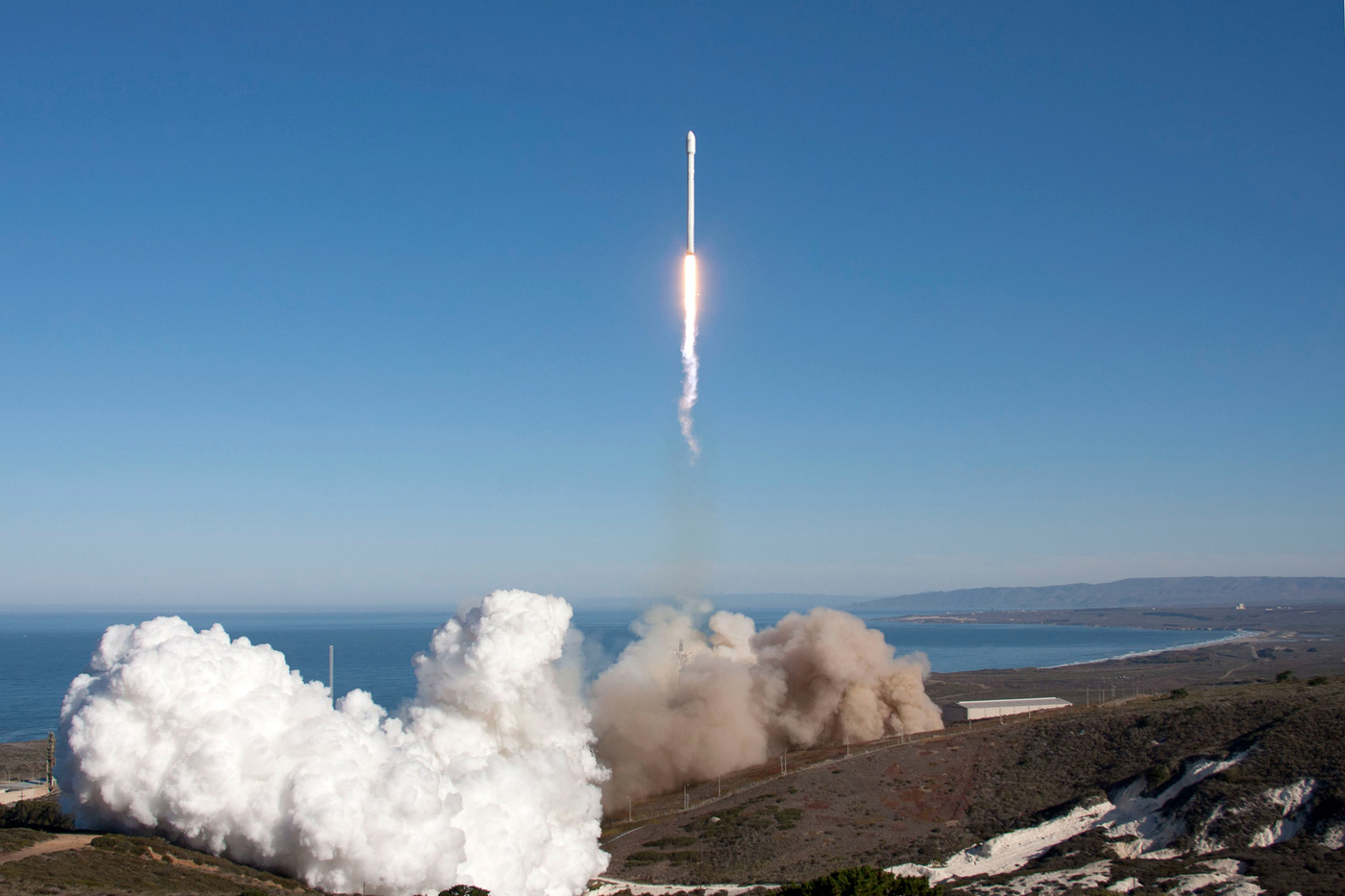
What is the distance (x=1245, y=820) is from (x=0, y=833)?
55897 millimetres

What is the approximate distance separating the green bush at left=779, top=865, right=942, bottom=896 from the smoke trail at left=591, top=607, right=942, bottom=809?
123 feet

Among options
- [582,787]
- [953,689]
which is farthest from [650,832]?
[953,689]

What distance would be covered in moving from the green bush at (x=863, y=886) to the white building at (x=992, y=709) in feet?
166

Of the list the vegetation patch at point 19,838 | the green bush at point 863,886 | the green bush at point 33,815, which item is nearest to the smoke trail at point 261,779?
the vegetation patch at point 19,838

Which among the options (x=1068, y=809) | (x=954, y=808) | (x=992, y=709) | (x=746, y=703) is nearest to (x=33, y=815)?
(x=746, y=703)

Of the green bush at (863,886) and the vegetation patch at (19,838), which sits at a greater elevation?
the green bush at (863,886)

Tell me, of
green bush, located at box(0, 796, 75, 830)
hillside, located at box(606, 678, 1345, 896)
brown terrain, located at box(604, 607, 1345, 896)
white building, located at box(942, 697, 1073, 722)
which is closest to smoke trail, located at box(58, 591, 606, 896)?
brown terrain, located at box(604, 607, 1345, 896)

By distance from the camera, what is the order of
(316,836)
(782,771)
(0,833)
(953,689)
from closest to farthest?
1. (316,836)
2. (0,833)
3. (782,771)
4. (953,689)

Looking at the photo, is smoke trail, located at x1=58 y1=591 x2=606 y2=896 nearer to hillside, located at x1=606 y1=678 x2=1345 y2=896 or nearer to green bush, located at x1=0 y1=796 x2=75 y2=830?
hillside, located at x1=606 y1=678 x2=1345 y2=896

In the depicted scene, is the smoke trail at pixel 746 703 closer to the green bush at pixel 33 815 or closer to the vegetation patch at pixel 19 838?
the green bush at pixel 33 815

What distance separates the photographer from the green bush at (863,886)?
3144 cm

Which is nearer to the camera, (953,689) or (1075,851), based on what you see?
(1075,851)

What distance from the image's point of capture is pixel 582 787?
54594 millimetres

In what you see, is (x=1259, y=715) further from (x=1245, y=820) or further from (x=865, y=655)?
(x=865, y=655)
